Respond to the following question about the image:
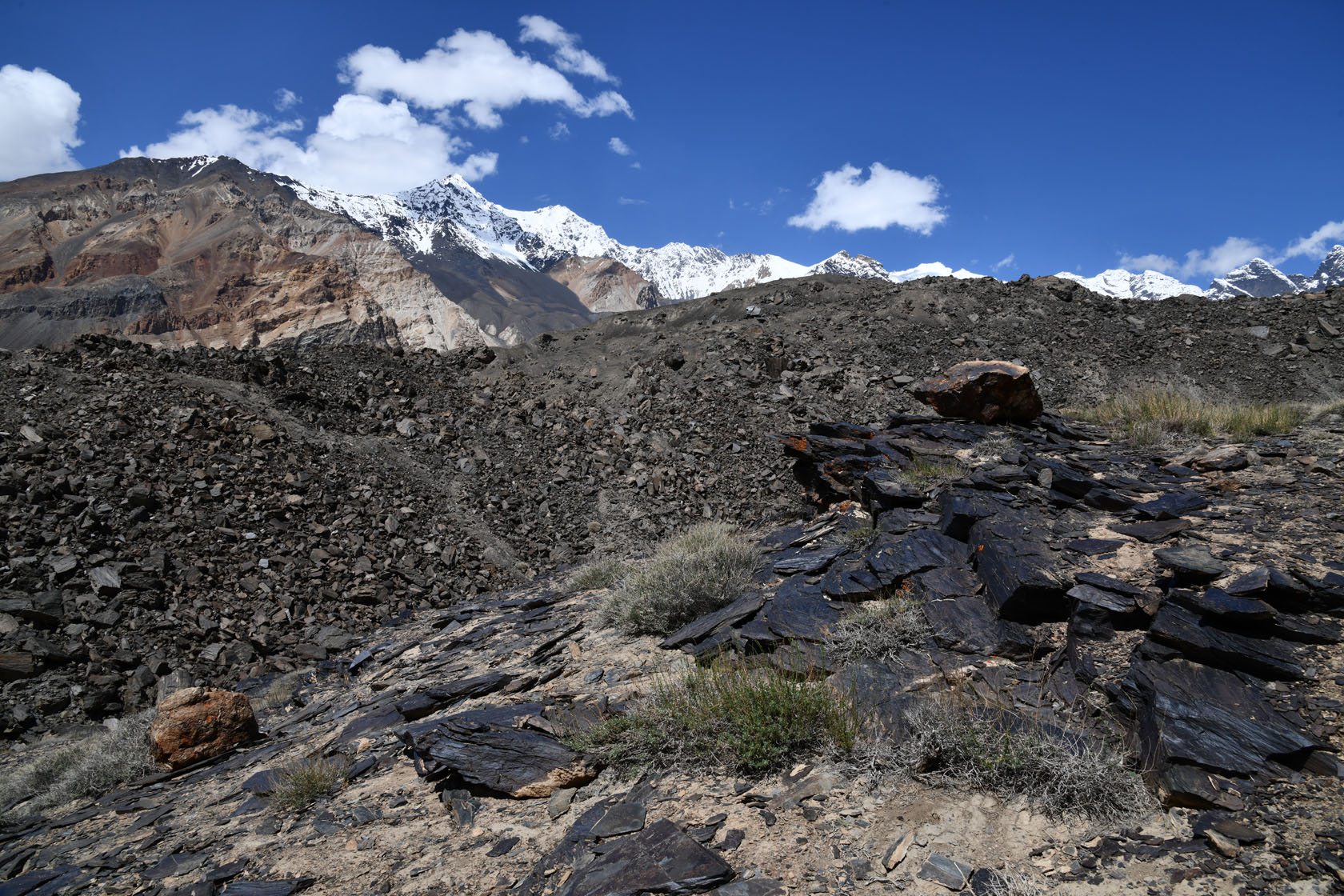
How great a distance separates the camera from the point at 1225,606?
11.9 feet

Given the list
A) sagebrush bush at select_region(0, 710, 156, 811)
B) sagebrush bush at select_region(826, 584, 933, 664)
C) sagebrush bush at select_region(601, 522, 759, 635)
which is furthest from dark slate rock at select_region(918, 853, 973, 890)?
sagebrush bush at select_region(0, 710, 156, 811)

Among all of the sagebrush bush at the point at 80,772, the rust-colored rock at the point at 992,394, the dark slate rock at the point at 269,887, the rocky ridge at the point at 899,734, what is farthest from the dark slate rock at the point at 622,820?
the rust-colored rock at the point at 992,394

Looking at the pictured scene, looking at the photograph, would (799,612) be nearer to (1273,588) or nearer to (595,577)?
(1273,588)

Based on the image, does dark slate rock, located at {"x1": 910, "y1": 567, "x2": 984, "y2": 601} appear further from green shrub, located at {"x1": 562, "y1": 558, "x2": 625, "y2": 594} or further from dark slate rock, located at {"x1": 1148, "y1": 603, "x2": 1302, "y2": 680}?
green shrub, located at {"x1": 562, "y1": 558, "x2": 625, "y2": 594}

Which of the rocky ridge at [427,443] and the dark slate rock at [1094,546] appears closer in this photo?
the dark slate rock at [1094,546]

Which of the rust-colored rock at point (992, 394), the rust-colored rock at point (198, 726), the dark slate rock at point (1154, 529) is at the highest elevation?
the rust-colored rock at point (992, 394)

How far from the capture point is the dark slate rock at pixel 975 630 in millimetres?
4203

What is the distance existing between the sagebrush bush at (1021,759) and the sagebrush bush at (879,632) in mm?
747

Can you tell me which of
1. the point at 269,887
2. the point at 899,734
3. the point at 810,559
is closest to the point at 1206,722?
the point at 899,734

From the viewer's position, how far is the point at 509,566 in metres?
10.5

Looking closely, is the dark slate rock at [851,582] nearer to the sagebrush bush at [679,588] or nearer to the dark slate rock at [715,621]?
the dark slate rock at [715,621]

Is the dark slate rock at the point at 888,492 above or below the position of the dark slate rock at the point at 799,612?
above

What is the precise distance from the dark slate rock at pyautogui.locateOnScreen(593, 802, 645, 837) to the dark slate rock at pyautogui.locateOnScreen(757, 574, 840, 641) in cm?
175

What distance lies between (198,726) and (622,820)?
175 inches
